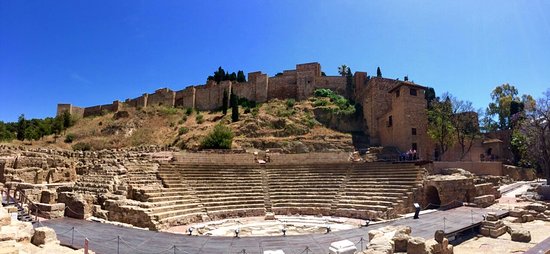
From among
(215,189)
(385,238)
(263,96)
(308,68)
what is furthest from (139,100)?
(385,238)

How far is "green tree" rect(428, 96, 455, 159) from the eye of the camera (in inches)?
1259

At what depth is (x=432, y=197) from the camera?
66.6 feet

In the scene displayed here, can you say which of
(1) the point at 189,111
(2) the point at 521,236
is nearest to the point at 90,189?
(2) the point at 521,236

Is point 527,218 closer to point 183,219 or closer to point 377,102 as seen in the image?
point 183,219

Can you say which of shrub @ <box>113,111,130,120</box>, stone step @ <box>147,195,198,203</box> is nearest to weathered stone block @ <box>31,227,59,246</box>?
stone step @ <box>147,195,198,203</box>

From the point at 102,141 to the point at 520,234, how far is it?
164 feet

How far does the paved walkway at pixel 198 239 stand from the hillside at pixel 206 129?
23.4 metres

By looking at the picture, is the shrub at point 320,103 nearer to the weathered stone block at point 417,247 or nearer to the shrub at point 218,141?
the shrub at point 218,141

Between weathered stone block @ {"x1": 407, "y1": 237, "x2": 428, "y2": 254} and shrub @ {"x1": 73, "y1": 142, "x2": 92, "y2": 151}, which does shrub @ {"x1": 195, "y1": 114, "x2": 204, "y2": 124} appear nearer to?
shrub @ {"x1": 73, "y1": 142, "x2": 92, "y2": 151}

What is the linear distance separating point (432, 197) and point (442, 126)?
13753mm

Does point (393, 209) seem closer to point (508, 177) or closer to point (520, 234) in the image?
point (520, 234)

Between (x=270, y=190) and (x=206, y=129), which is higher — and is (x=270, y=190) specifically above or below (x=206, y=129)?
below

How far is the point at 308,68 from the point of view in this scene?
52906 mm

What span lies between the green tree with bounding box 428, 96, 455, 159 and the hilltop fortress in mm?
1136
